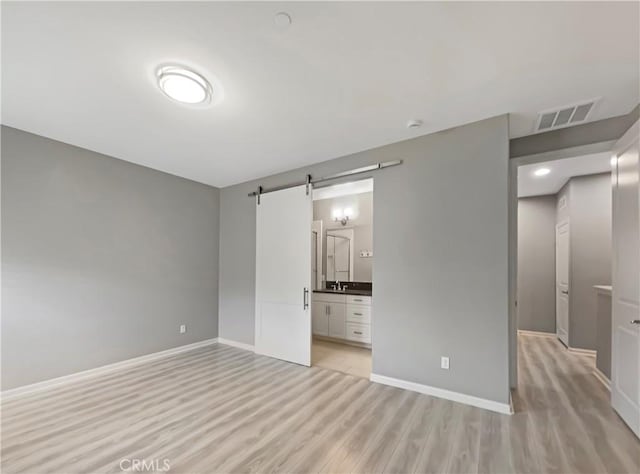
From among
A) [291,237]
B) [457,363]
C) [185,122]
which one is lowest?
[457,363]

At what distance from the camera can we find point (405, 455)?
78.3 inches

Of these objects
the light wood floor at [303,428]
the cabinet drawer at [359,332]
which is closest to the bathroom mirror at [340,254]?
the cabinet drawer at [359,332]

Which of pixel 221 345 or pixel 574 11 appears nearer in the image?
pixel 574 11

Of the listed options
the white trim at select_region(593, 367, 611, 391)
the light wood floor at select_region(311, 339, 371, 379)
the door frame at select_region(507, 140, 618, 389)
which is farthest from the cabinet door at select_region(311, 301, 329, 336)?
the white trim at select_region(593, 367, 611, 391)

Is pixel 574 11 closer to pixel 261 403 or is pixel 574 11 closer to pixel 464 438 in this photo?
pixel 464 438

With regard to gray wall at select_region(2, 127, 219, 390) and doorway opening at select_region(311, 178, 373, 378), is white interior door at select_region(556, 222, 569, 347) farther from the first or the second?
gray wall at select_region(2, 127, 219, 390)

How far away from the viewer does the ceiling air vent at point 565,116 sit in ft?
8.22

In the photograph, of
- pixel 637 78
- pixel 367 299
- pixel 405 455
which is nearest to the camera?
pixel 405 455

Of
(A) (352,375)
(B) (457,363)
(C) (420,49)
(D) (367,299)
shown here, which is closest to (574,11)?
(C) (420,49)

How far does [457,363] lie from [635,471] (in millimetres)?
1211

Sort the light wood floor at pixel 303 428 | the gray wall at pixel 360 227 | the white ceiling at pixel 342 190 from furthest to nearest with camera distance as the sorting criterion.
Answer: the gray wall at pixel 360 227, the white ceiling at pixel 342 190, the light wood floor at pixel 303 428

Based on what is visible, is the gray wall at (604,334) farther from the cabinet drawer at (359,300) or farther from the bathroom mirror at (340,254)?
the bathroom mirror at (340,254)

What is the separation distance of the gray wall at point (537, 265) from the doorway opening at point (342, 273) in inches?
124

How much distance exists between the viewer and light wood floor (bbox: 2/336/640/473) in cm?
191
